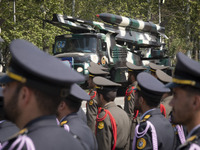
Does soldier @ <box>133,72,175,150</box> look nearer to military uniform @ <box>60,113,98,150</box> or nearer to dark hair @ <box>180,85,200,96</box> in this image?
military uniform @ <box>60,113,98,150</box>

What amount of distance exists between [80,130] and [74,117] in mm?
209

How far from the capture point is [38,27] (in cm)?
1828

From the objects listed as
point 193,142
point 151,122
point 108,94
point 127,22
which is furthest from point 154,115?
point 127,22

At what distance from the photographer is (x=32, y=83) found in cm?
192

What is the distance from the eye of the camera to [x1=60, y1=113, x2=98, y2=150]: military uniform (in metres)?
3.05

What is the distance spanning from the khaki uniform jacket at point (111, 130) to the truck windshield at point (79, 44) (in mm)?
9491

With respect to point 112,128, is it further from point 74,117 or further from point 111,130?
point 74,117

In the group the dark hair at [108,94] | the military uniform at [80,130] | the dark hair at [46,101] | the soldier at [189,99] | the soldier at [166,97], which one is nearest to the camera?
the dark hair at [46,101]

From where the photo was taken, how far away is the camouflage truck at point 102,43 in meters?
13.6

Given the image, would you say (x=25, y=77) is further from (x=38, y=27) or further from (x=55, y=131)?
(x=38, y=27)

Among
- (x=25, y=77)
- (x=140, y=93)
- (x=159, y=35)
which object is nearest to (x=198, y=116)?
(x=25, y=77)

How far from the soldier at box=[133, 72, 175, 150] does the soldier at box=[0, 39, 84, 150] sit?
146cm

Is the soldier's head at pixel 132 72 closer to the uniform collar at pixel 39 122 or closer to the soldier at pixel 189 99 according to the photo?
the soldier at pixel 189 99

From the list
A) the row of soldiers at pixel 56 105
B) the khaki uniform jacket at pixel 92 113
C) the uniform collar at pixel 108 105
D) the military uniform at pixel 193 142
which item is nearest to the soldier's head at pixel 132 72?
the khaki uniform jacket at pixel 92 113
